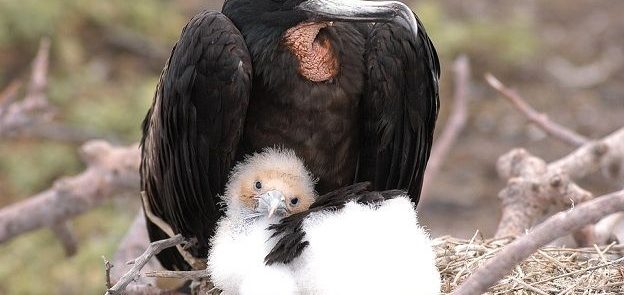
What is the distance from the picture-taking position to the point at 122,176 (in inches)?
174

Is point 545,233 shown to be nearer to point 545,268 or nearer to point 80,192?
point 545,268

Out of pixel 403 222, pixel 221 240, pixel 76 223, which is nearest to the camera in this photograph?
pixel 403 222

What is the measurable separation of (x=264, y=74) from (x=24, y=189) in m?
3.30

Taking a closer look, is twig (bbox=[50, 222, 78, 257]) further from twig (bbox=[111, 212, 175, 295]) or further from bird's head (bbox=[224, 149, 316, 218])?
bird's head (bbox=[224, 149, 316, 218])

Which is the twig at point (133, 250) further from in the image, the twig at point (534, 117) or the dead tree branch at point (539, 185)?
the twig at point (534, 117)

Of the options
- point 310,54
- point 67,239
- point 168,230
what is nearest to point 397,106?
point 310,54

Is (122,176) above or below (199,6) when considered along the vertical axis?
below

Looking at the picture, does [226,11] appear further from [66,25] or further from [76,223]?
[66,25]

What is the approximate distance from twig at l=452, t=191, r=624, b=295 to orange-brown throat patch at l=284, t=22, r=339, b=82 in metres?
1.13

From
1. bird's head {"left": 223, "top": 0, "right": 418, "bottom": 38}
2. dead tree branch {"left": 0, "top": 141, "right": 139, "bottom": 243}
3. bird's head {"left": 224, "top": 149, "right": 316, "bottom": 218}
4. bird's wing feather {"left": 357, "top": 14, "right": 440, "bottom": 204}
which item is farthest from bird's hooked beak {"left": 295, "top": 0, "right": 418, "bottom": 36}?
dead tree branch {"left": 0, "top": 141, "right": 139, "bottom": 243}

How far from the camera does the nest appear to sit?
9.98 ft

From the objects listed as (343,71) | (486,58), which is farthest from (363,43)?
(486,58)

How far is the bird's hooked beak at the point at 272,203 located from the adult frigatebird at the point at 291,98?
207 millimetres

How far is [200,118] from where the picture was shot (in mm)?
3170
